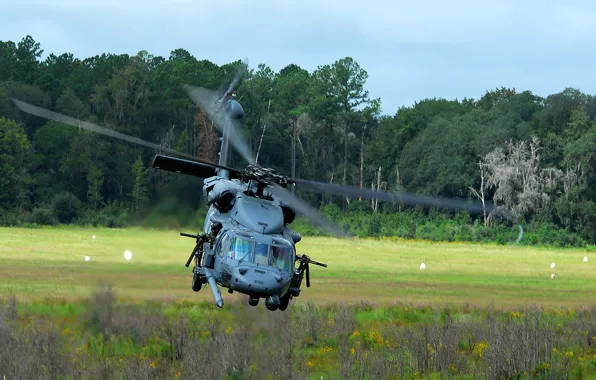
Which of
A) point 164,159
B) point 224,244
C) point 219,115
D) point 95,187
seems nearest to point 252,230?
point 224,244

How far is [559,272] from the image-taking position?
6191 cm

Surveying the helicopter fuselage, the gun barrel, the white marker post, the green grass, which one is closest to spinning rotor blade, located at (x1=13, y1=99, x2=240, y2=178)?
the helicopter fuselage

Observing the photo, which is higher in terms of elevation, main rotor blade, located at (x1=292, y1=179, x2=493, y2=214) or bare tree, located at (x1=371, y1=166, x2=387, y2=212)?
bare tree, located at (x1=371, y1=166, x2=387, y2=212)

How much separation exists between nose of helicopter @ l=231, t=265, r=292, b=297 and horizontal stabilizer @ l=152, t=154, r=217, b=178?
2.46 meters

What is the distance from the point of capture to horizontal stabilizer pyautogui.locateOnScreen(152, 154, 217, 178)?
22094mm

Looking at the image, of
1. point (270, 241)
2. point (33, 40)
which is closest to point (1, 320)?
point (270, 241)

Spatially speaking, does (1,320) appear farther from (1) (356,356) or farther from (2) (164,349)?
(1) (356,356)

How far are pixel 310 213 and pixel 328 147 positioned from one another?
3656 inches

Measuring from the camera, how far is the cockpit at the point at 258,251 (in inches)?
902

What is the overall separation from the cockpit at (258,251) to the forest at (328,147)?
56.0 m

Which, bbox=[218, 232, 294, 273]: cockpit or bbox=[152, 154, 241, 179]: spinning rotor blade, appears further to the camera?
bbox=[218, 232, 294, 273]: cockpit

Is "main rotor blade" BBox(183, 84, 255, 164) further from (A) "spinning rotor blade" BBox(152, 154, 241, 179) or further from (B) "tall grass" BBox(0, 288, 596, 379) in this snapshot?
(B) "tall grass" BBox(0, 288, 596, 379)

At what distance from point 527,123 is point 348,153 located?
20.2 meters

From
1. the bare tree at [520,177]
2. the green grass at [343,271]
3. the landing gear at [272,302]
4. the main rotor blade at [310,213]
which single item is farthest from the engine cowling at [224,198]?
the bare tree at [520,177]
